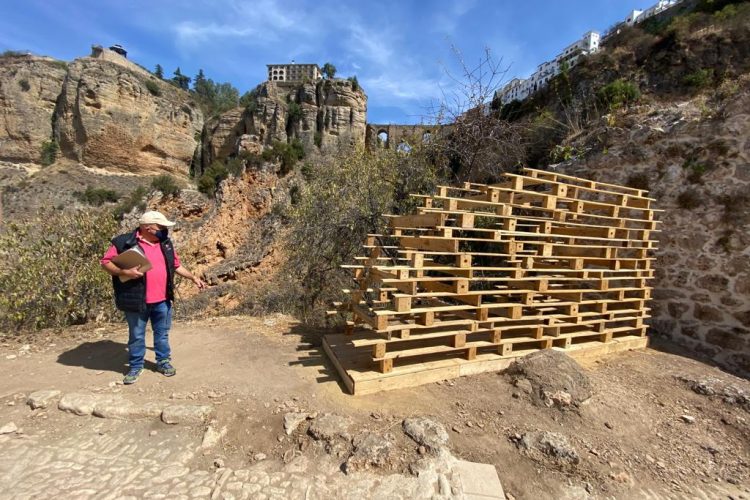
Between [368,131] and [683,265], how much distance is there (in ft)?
103

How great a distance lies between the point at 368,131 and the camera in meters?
33.5

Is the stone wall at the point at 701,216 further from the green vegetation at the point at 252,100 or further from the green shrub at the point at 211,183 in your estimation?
the green vegetation at the point at 252,100

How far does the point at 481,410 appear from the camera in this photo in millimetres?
2953

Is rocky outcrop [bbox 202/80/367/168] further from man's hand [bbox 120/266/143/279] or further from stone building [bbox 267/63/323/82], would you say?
man's hand [bbox 120/266/143/279]

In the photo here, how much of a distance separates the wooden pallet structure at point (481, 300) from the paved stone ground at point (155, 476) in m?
0.94

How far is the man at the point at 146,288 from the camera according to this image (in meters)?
3.14

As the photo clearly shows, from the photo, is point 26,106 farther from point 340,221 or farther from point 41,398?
point 41,398

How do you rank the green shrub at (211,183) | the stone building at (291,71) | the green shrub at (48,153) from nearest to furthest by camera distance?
the green shrub at (211,183) < the green shrub at (48,153) < the stone building at (291,71)

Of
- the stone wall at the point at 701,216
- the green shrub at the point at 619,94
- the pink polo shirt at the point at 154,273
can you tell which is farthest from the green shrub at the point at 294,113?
the pink polo shirt at the point at 154,273

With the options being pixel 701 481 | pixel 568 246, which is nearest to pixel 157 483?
pixel 701 481

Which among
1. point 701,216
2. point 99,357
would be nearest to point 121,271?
point 99,357

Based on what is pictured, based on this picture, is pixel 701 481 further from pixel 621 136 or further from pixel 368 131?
pixel 368 131

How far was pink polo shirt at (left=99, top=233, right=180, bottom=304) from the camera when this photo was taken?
10.5 feet

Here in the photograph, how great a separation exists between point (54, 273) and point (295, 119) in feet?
96.8
